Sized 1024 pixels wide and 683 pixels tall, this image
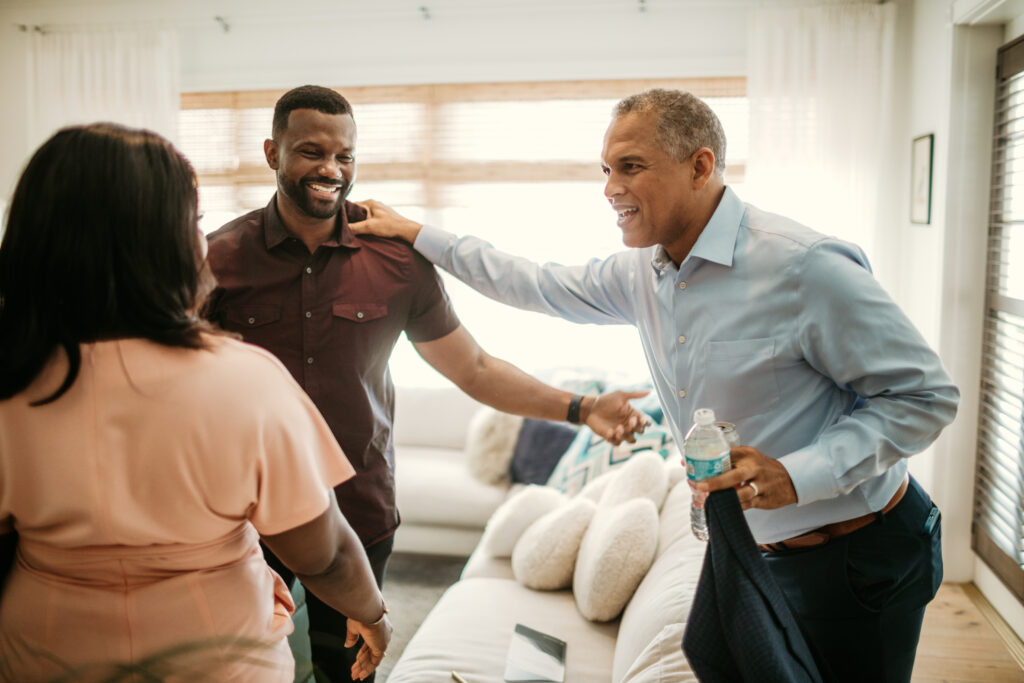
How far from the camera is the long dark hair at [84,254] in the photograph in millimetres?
918

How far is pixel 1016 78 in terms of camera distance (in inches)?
122

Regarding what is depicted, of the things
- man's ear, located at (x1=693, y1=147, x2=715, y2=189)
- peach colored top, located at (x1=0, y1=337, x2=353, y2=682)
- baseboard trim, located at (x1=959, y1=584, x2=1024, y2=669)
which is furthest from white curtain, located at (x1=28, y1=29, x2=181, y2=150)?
baseboard trim, located at (x1=959, y1=584, x2=1024, y2=669)

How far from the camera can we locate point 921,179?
3.80m

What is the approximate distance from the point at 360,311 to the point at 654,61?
11.3ft

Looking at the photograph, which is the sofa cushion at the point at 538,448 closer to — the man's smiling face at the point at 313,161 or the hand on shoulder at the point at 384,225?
the hand on shoulder at the point at 384,225

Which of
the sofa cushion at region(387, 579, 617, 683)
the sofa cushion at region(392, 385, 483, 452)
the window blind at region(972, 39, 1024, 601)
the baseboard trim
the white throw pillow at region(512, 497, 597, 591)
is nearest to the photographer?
the sofa cushion at region(387, 579, 617, 683)

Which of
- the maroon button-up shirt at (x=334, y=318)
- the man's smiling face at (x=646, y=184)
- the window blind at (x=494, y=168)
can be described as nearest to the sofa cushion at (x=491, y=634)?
the maroon button-up shirt at (x=334, y=318)

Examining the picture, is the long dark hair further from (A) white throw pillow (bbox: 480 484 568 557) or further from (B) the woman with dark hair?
(A) white throw pillow (bbox: 480 484 568 557)

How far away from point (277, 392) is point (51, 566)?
0.36 m

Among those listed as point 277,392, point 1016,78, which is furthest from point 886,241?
point 277,392

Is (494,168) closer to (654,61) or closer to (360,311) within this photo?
(654,61)

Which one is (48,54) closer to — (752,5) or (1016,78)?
(752,5)

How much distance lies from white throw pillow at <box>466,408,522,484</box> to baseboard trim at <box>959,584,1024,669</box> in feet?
7.02

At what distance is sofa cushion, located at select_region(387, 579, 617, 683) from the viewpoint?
7.42 feet
